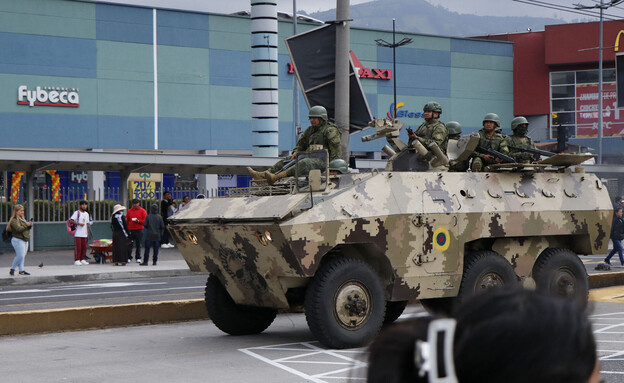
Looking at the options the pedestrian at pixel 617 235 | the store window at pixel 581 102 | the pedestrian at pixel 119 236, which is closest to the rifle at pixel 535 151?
the pedestrian at pixel 617 235

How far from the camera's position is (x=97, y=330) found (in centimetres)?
1152

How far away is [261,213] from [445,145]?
307 centimetres

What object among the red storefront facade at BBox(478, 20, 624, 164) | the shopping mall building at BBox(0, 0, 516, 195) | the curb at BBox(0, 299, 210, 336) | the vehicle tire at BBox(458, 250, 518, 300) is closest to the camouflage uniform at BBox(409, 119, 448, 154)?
the vehicle tire at BBox(458, 250, 518, 300)

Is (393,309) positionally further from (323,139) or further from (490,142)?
(490,142)

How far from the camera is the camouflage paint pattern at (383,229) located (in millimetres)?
9703

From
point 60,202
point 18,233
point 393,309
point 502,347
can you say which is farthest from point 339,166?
point 60,202

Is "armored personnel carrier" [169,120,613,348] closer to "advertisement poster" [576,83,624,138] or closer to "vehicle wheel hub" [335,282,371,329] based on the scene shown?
"vehicle wheel hub" [335,282,371,329]

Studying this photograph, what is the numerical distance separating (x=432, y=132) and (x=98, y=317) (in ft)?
14.6

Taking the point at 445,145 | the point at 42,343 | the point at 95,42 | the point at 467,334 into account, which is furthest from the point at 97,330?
the point at 95,42

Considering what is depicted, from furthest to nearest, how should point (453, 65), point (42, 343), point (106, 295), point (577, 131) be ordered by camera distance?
point (577, 131), point (453, 65), point (106, 295), point (42, 343)

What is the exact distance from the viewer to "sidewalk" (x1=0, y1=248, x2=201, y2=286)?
67.1 ft

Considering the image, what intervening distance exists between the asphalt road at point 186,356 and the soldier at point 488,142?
89.3 inches

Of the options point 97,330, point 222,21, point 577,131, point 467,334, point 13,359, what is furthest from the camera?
point 577,131

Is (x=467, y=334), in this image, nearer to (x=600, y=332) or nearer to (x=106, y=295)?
(x=600, y=332)
